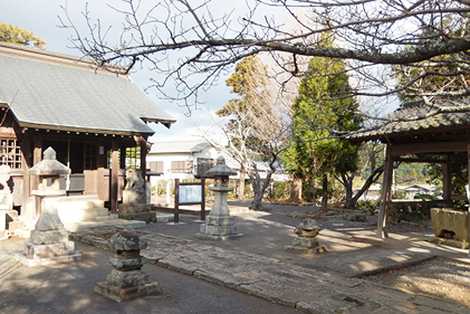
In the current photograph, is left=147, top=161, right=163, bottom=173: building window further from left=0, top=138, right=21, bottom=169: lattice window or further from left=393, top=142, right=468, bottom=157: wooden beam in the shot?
left=393, top=142, right=468, bottom=157: wooden beam

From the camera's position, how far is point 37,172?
8375mm

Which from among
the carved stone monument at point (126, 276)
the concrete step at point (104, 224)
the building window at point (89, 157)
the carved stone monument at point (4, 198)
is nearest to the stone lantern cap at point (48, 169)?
the concrete step at point (104, 224)

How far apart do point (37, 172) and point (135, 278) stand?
3.96 metres

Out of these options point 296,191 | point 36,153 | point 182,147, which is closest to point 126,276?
point 36,153

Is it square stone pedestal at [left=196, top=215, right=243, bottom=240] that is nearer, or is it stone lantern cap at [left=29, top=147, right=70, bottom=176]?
stone lantern cap at [left=29, top=147, right=70, bottom=176]

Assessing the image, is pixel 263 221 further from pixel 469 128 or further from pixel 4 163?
pixel 4 163

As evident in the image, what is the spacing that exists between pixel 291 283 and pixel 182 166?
3062 cm

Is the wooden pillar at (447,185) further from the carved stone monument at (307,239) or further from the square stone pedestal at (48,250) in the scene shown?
the square stone pedestal at (48,250)

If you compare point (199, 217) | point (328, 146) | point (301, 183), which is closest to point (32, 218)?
point (199, 217)

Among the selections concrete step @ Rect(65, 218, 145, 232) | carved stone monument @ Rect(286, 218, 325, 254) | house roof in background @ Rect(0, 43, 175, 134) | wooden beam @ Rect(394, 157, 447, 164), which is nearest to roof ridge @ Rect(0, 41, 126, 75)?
house roof in background @ Rect(0, 43, 175, 134)

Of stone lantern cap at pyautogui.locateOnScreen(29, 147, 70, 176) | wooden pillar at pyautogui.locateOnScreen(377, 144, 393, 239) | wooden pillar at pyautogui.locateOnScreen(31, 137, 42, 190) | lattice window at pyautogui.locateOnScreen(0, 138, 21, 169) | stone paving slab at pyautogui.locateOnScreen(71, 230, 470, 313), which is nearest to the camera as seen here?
stone paving slab at pyautogui.locateOnScreen(71, 230, 470, 313)

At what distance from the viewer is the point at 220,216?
423 inches

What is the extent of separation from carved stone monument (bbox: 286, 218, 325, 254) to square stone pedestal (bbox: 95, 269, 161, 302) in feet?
12.6

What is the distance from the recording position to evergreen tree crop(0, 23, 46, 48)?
24547mm
